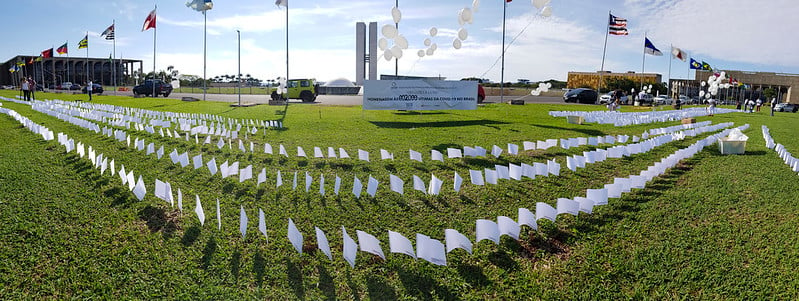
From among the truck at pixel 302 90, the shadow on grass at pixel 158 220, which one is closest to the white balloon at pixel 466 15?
the shadow on grass at pixel 158 220

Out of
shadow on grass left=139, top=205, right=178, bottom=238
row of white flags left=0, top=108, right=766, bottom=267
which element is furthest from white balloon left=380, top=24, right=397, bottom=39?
shadow on grass left=139, top=205, right=178, bottom=238

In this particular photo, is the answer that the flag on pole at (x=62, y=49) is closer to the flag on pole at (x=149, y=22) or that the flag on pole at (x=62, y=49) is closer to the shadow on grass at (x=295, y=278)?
the flag on pole at (x=149, y=22)

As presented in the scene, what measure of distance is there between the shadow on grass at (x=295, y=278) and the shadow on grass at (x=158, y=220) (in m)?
1.37

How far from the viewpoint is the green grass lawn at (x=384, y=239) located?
3.42m

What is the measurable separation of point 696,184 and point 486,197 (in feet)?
10.9

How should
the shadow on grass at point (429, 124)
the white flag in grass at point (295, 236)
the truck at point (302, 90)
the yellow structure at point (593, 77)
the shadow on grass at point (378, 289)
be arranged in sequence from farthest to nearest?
the yellow structure at point (593, 77) < the truck at point (302, 90) < the shadow on grass at point (429, 124) < the white flag in grass at point (295, 236) < the shadow on grass at point (378, 289)

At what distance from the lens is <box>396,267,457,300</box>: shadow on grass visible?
331cm

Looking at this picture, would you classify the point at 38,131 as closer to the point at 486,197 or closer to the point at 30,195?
the point at 30,195

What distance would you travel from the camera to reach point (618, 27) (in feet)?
105

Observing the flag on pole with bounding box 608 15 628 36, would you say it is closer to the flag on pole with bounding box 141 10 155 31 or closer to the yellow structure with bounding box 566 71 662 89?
the flag on pole with bounding box 141 10 155 31

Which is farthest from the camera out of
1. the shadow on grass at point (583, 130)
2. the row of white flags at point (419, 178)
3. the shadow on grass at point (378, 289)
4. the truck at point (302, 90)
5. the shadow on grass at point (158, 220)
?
the truck at point (302, 90)

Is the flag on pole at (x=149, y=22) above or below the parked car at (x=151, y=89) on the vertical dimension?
above

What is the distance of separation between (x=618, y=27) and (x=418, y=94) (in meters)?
21.2

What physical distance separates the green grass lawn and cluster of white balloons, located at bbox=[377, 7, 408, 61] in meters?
10.9
